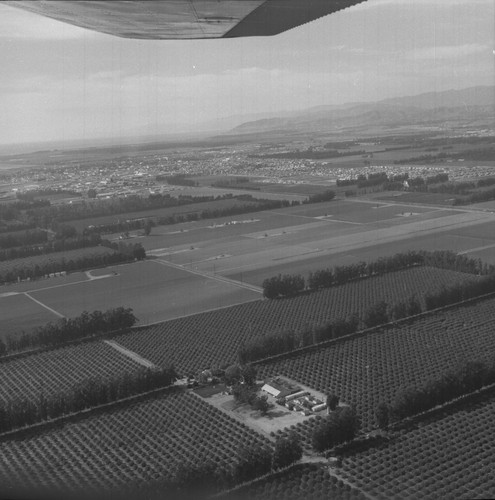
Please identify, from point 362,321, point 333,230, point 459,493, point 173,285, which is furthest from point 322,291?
point 459,493

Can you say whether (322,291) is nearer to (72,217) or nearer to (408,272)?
(408,272)

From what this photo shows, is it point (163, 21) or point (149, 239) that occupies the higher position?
point (163, 21)

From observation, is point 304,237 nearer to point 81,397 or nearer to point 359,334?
point 359,334

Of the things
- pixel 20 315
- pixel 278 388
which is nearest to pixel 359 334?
pixel 278 388

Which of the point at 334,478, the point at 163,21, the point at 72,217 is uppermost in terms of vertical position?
the point at 163,21

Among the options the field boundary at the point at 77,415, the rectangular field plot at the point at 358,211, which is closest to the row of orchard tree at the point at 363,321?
the field boundary at the point at 77,415

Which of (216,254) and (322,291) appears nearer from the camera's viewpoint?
(322,291)

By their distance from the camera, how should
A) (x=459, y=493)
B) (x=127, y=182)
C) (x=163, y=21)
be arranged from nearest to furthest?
(x=163, y=21), (x=459, y=493), (x=127, y=182)
